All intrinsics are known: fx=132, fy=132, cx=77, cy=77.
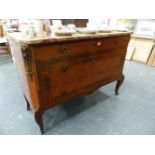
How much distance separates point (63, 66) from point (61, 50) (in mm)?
151

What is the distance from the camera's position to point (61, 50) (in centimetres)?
109

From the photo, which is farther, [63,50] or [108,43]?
[108,43]

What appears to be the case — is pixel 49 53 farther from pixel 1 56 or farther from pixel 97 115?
pixel 1 56

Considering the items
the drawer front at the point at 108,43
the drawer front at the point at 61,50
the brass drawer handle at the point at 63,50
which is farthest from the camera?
the drawer front at the point at 108,43

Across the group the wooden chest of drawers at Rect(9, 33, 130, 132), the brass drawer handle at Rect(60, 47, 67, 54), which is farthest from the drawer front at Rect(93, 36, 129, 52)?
the brass drawer handle at Rect(60, 47, 67, 54)

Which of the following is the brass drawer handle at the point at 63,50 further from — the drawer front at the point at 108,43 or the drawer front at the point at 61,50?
the drawer front at the point at 108,43

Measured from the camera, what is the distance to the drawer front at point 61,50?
98cm

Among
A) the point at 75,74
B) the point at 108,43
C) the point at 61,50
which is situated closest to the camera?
the point at 61,50

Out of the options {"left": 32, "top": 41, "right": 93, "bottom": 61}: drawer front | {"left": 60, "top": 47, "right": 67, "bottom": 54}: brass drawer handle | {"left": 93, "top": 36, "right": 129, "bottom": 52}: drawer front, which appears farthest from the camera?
{"left": 93, "top": 36, "right": 129, "bottom": 52}: drawer front

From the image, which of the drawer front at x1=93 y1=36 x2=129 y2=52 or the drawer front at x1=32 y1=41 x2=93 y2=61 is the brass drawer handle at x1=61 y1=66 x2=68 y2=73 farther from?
the drawer front at x1=93 y1=36 x2=129 y2=52

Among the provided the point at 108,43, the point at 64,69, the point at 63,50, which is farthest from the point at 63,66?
the point at 108,43

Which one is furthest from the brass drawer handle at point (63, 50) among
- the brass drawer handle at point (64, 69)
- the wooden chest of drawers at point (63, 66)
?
the brass drawer handle at point (64, 69)

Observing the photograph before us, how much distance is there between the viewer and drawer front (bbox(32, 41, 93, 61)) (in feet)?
3.23

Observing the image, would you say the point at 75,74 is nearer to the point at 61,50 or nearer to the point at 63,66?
the point at 63,66
